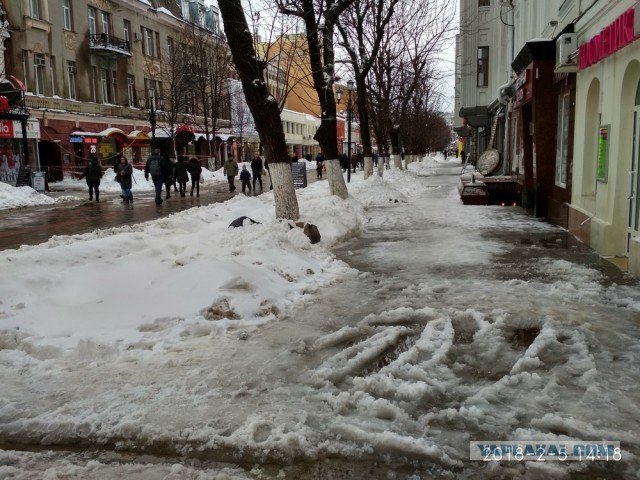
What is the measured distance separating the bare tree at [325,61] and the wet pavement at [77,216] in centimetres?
484

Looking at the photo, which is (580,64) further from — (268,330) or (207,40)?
(207,40)

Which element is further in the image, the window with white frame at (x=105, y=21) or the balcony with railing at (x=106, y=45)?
the window with white frame at (x=105, y=21)

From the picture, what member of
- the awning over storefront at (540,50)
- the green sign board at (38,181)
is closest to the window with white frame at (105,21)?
the green sign board at (38,181)

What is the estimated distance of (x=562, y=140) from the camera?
41.4ft

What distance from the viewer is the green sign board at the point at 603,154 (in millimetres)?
8516

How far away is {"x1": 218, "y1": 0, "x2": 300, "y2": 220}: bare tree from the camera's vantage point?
9.75 m

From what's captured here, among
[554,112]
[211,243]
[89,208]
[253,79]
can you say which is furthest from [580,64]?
[89,208]

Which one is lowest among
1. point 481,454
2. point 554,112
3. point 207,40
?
point 481,454

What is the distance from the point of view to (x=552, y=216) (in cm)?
1288

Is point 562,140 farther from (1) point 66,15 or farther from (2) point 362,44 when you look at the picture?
(1) point 66,15

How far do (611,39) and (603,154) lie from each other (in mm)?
1709

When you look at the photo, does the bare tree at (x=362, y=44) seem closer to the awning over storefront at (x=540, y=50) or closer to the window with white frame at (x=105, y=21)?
the awning over storefront at (x=540, y=50)

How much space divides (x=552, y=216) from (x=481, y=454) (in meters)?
10.7

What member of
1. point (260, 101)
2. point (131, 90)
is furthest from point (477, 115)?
point (260, 101)
